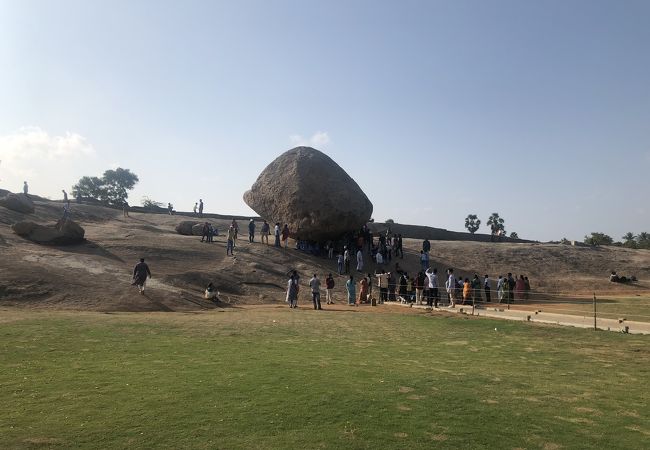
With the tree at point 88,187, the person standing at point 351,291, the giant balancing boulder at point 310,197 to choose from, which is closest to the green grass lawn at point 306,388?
the person standing at point 351,291

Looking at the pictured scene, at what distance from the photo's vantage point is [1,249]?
2075cm

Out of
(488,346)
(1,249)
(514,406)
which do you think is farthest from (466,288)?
(1,249)

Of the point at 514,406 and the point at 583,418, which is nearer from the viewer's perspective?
the point at 583,418

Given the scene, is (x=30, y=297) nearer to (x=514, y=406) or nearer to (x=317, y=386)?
(x=317, y=386)

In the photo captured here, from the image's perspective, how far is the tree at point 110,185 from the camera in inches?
2809

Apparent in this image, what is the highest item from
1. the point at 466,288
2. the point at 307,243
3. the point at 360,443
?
the point at 307,243

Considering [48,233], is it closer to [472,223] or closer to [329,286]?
[329,286]

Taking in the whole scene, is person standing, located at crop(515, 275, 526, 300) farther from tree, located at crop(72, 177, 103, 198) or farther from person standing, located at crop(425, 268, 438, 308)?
tree, located at crop(72, 177, 103, 198)

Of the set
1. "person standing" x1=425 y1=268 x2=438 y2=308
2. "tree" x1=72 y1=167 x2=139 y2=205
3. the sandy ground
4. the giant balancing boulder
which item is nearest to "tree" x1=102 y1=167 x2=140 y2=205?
"tree" x1=72 y1=167 x2=139 y2=205

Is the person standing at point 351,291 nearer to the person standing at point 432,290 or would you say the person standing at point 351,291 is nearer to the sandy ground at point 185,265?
the sandy ground at point 185,265

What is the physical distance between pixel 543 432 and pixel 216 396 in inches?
167

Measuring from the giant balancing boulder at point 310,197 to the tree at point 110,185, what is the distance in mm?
47165

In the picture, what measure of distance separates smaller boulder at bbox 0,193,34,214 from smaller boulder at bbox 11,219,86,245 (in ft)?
20.2

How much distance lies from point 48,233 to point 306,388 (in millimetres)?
21737
